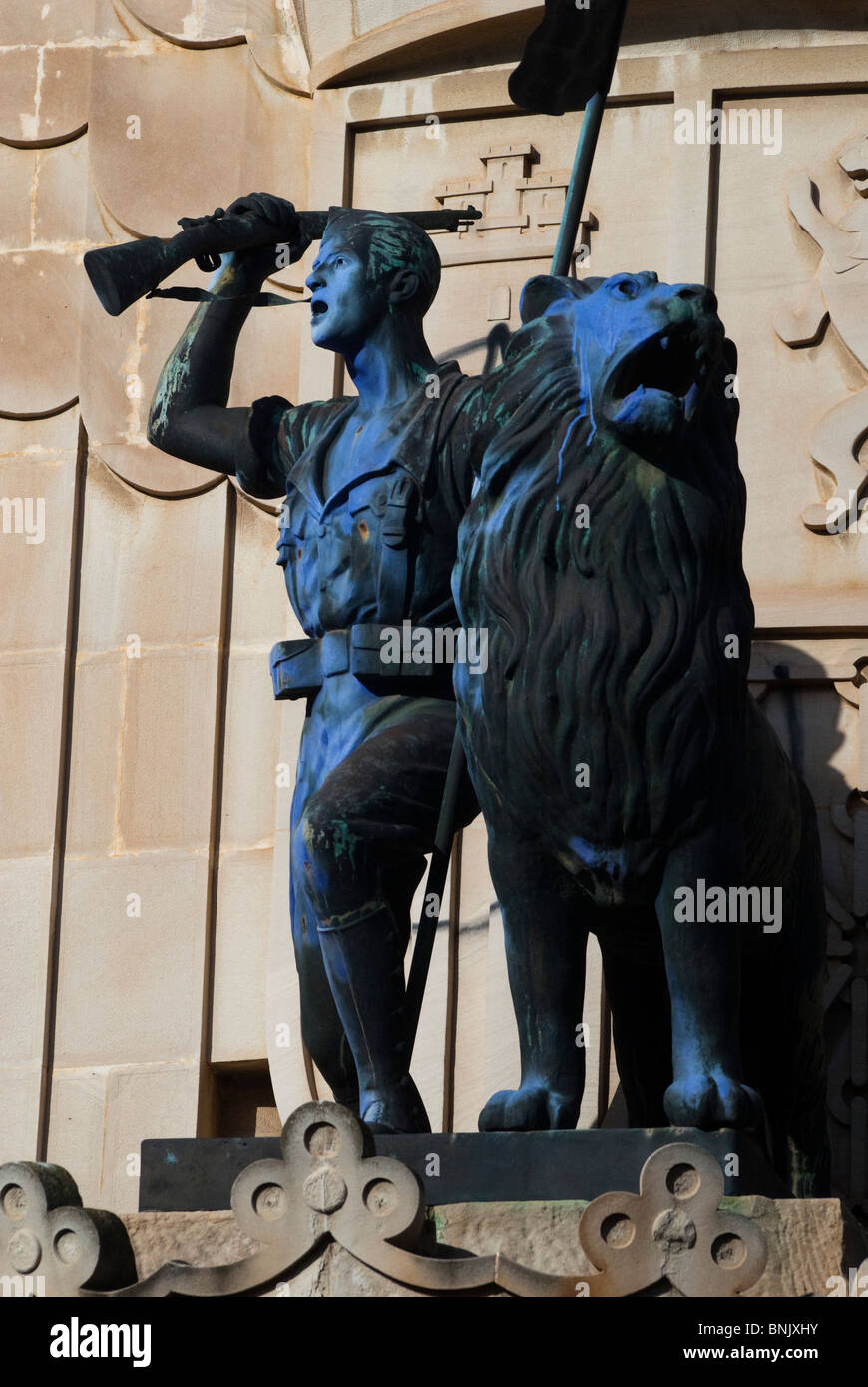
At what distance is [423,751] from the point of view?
578cm

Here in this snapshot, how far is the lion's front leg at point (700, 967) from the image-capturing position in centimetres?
528

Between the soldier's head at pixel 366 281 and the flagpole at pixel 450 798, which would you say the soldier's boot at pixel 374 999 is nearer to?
the flagpole at pixel 450 798

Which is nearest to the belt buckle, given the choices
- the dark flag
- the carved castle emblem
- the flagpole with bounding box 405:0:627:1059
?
the flagpole with bounding box 405:0:627:1059

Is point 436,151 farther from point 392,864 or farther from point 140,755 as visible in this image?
point 392,864

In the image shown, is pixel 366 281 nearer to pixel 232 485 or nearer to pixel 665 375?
pixel 665 375

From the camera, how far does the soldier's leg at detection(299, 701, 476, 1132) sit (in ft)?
18.6

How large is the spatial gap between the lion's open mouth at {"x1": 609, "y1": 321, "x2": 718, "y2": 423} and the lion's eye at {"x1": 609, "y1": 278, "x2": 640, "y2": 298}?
12cm

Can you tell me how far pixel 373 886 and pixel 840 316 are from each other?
2.30 metres

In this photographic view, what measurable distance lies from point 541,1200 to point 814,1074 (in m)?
1.12

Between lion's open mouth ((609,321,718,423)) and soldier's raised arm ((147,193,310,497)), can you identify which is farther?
soldier's raised arm ((147,193,310,497))

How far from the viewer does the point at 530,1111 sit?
533 cm

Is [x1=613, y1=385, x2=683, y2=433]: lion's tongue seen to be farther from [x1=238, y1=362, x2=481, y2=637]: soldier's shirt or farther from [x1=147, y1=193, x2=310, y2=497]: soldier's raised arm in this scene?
[x1=147, y1=193, x2=310, y2=497]: soldier's raised arm

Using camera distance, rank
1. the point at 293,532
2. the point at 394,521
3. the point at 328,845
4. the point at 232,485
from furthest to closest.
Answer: the point at 232,485, the point at 293,532, the point at 394,521, the point at 328,845

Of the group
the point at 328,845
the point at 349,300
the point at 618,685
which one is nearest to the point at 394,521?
the point at 349,300
